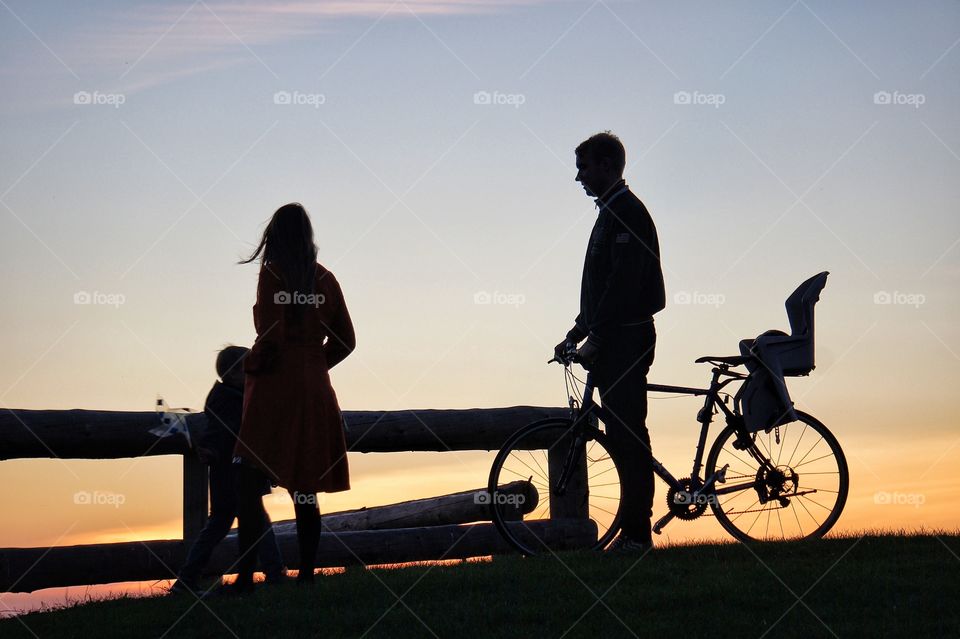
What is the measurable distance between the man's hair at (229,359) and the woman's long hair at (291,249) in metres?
0.88

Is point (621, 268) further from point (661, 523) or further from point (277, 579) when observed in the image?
point (277, 579)

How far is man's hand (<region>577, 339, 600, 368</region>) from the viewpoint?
7.27 metres

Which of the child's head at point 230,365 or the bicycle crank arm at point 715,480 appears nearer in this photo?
A: the child's head at point 230,365

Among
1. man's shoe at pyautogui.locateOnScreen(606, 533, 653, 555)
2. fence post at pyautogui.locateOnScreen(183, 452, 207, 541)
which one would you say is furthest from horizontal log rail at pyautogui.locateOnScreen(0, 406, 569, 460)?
man's shoe at pyautogui.locateOnScreen(606, 533, 653, 555)

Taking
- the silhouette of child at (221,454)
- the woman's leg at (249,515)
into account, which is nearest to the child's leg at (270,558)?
the silhouette of child at (221,454)

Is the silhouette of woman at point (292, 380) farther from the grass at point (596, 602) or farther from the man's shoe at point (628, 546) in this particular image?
the man's shoe at point (628, 546)

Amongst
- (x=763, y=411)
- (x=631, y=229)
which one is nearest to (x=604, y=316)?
(x=631, y=229)

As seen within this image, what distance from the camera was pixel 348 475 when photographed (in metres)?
6.63

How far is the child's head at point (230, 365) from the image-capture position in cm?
706

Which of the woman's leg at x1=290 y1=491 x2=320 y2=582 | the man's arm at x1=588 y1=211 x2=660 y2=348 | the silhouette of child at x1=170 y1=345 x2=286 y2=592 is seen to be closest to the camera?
the woman's leg at x1=290 y1=491 x2=320 y2=582

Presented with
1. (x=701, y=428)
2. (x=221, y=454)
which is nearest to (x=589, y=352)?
(x=701, y=428)

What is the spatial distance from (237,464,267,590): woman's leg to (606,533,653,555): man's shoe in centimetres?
236

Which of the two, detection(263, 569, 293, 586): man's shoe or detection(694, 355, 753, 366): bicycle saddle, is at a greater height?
detection(694, 355, 753, 366): bicycle saddle
